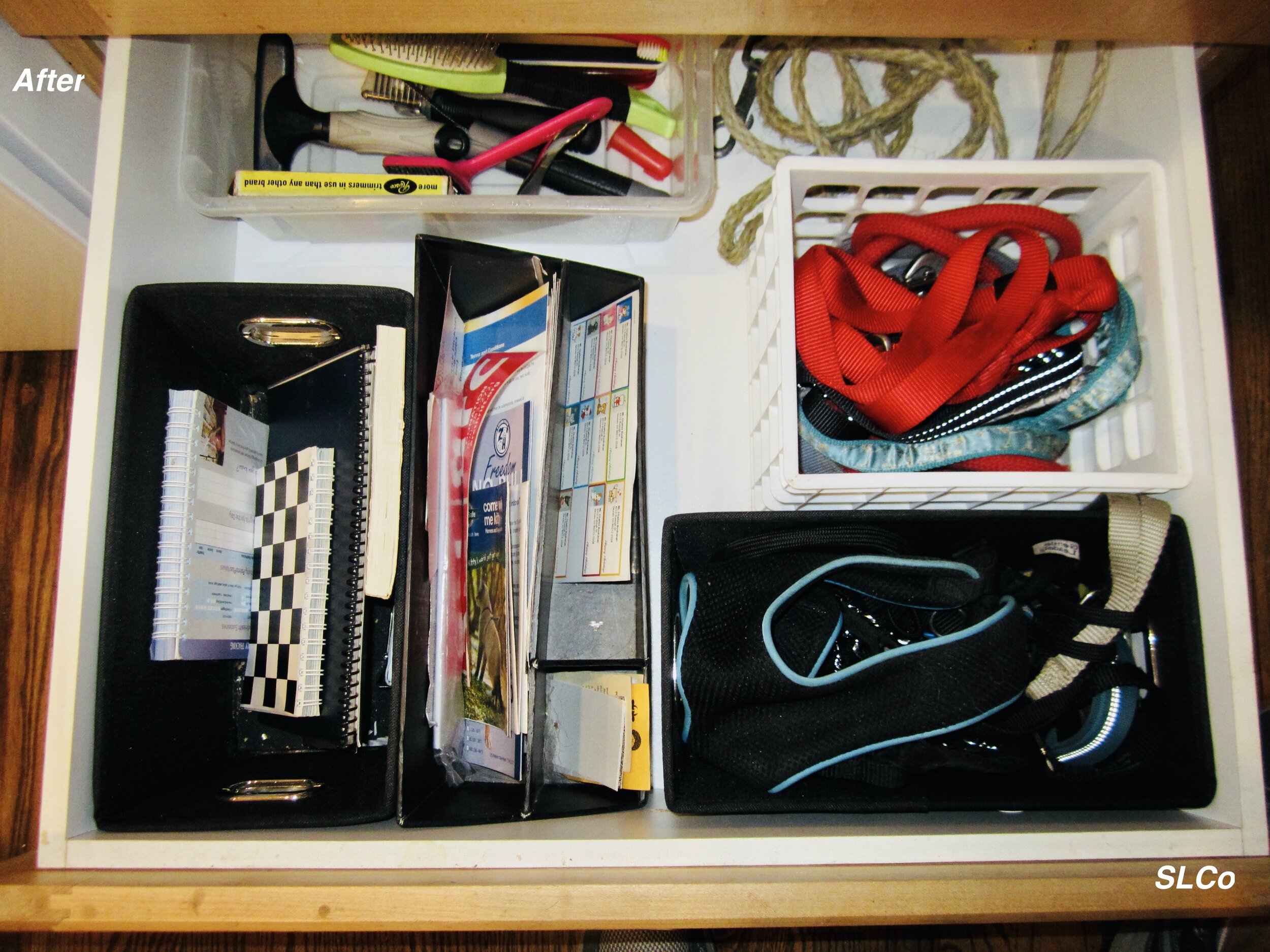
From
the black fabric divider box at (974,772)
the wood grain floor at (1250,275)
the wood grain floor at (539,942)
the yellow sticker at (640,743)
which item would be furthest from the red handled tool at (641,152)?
the wood grain floor at (539,942)

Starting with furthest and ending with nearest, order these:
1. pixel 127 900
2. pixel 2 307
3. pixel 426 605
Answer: pixel 2 307, pixel 426 605, pixel 127 900

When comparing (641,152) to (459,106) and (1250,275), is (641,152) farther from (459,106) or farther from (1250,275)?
(1250,275)

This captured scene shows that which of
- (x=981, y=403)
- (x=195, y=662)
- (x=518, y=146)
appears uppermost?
(x=518, y=146)

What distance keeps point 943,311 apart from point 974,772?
16.7 inches

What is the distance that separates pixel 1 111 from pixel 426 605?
1.96 ft

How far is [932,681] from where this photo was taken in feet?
2.03

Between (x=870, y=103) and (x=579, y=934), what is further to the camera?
(x=579, y=934)

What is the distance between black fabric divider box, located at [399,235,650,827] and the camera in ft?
2.05

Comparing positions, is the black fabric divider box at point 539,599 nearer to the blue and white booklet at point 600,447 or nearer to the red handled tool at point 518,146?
the blue and white booklet at point 600,447

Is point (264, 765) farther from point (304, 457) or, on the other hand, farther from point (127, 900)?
point (304, 457)

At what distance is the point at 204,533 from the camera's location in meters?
0.71

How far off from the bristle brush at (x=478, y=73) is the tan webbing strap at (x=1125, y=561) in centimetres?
60

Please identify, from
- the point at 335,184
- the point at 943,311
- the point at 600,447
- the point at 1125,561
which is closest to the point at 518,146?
the point at 335,184

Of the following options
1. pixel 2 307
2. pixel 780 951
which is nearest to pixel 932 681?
pixel 780 951
